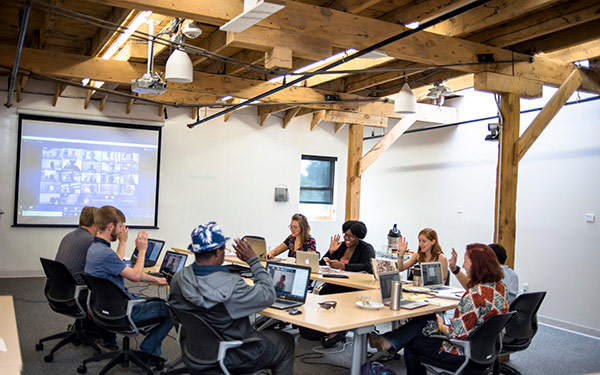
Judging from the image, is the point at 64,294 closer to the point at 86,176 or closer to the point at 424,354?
the point at 424,354

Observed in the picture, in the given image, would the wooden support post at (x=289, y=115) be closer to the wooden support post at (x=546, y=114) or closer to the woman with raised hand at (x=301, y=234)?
the woman with raised hand at (x=301, y=234)

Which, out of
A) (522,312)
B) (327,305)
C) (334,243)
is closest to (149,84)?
(334,243)

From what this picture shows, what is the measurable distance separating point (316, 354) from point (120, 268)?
6.84 feet

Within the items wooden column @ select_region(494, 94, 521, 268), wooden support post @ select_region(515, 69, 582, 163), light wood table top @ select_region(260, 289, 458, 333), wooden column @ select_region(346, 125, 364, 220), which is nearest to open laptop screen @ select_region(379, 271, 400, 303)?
light wood table top @ select_region(260, 289, 458, 333)

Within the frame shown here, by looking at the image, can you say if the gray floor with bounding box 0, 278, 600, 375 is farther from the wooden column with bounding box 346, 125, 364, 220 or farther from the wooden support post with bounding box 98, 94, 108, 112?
the wooden support post with bounding box 98, 94, 108, 112

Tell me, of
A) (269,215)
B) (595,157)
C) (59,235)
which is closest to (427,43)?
(595,157)

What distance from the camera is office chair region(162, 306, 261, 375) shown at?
323cm

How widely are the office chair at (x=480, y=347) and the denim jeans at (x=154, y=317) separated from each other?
7.20 feet

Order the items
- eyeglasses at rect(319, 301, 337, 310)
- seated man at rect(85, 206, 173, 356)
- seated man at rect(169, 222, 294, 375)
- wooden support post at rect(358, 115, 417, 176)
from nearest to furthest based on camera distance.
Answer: seated man at rect(169, 222, 294, 375) < eyeglasses at rect(319, 301, 337, 310) < seated man at rect(85, 206, 173, 356) < wooden support post at rect(358, 115, 417, 176)

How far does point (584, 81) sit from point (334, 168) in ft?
19.1

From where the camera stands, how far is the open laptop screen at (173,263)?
5093mm

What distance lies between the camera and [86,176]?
9.14 metres

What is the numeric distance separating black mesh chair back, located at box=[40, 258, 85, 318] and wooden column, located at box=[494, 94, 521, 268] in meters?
4.18

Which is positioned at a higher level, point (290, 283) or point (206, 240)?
point (206, 240)
